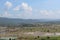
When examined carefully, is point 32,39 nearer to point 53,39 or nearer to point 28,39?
point 28,39

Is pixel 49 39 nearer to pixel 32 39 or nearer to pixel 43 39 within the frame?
pixel 43 39

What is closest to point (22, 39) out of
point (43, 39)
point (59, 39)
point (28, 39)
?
point (28, 39)

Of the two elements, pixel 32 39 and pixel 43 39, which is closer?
pixel 43 39

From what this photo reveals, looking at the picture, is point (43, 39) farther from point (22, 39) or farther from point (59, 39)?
point (22, 39)

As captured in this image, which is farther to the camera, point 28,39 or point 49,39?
point 28,39

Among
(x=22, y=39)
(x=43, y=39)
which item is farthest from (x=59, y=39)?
(x=22, y=39)

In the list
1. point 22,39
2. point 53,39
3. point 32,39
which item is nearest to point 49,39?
point 53,39

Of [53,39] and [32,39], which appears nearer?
[53,39]
